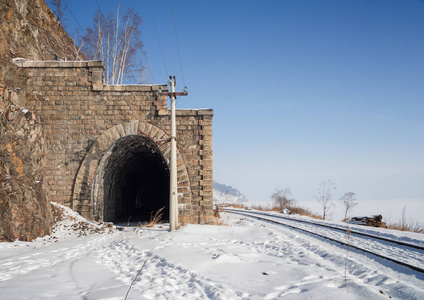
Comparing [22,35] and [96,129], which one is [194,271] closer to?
[96,129]

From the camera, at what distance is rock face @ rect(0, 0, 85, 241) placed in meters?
7.64

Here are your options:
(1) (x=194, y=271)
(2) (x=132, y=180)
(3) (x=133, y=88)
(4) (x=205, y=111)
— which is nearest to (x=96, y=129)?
(3) (x=133, y=88)

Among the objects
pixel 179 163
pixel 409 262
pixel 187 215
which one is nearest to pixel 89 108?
pixel 179 163

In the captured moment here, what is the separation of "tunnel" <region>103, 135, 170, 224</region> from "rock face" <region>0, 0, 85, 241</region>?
3.12 metres

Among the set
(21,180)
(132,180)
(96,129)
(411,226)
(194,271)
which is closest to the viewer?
(194,271)

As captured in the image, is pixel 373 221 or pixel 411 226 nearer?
pixel 411 226

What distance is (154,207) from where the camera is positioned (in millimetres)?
22203

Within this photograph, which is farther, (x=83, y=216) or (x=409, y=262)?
(x=83, y=216)

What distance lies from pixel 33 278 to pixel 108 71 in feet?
63.7

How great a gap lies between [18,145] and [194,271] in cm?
770

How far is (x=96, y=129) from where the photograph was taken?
1158 cm

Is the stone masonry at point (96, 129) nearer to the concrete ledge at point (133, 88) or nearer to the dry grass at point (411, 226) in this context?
the concrete ledge at point (133, 88)

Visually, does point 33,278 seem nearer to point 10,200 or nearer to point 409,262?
point 10,200

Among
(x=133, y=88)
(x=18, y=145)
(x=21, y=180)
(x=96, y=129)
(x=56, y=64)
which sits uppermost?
(x=56, y=64)
